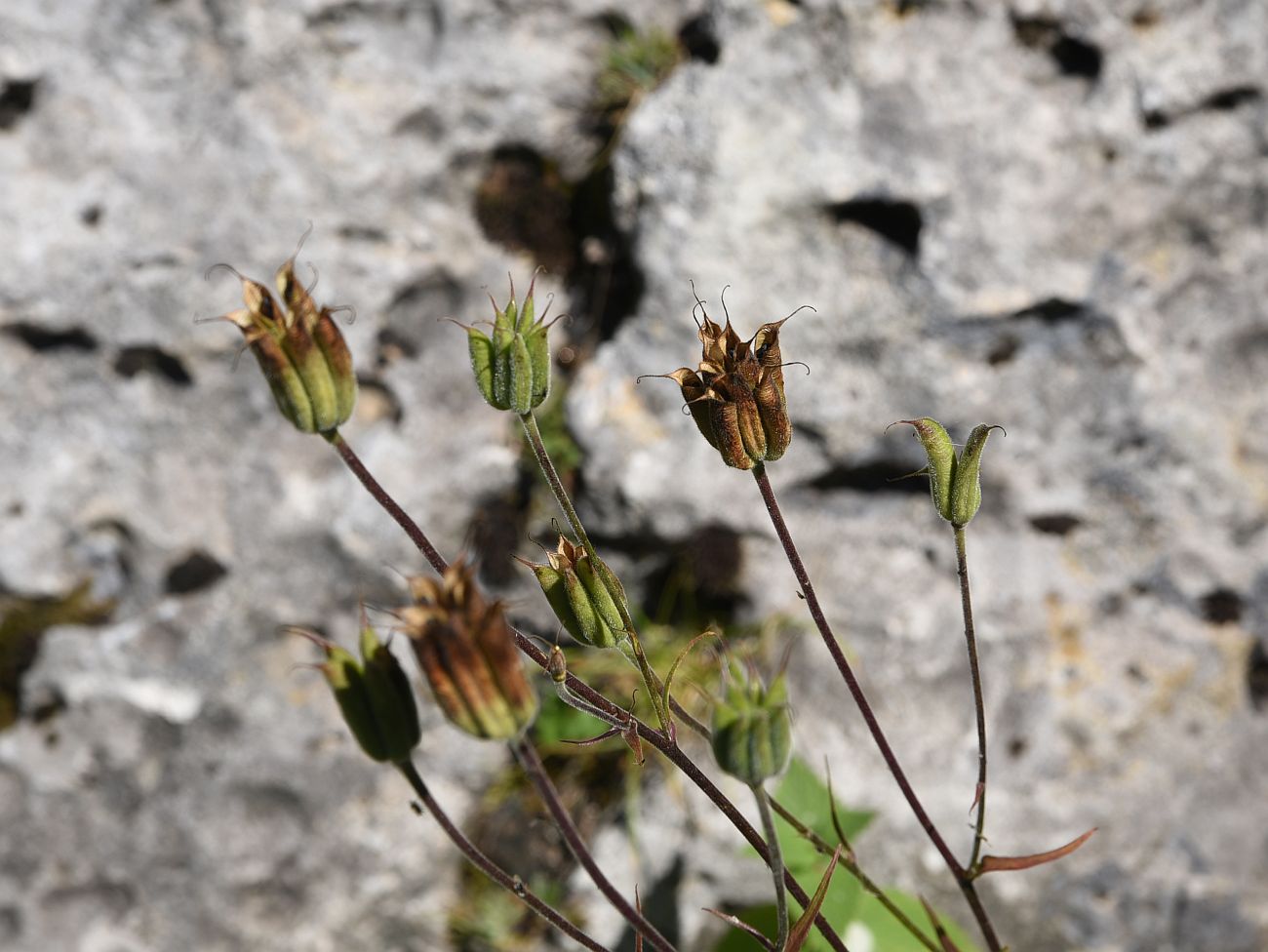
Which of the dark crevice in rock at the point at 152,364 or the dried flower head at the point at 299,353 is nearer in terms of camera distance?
the dried flower head at the point at 299,353

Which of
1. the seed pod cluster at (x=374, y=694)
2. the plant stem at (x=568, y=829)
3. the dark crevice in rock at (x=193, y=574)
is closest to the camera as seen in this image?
the plant stem at (x=568, y=829)

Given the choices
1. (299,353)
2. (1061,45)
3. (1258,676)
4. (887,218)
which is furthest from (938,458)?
(1258,676)

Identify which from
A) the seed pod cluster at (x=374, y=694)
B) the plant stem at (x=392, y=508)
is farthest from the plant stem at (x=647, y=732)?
the seed pod cluster at (x=374, y=694)

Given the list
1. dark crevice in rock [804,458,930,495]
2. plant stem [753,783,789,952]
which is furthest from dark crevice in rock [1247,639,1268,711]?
plant stem [753,783,789,952]

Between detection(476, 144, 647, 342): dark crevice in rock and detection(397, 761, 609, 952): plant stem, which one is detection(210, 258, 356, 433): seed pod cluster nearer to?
detection(397, 761, 609, 952): plant stem

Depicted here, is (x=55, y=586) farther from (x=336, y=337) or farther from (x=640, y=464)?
(x=336, y=337)

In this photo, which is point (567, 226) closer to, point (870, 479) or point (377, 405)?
point (377, 405)

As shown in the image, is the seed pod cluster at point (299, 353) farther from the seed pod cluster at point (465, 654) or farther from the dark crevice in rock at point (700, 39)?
the dark crevice in rock at point (700, 39)
